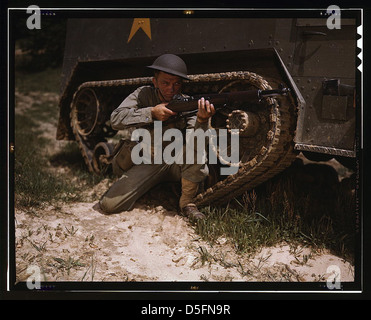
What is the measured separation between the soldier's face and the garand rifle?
0.45 feet

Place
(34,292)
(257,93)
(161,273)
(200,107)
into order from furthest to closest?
(200,107) < (257,93) < (161,273) < (34,292)

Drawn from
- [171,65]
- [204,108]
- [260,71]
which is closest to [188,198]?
[204,108]

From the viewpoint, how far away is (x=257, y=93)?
11.3 ft

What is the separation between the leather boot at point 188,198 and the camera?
4.27 metres

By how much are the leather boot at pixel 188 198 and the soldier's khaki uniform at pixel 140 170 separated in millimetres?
74

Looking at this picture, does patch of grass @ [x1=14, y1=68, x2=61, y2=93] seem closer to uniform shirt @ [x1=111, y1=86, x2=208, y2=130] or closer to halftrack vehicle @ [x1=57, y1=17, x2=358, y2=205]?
halftrack vehicle @ [x1=57, y1=17, x2=358, y2=205]

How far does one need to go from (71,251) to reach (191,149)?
1.57 metres

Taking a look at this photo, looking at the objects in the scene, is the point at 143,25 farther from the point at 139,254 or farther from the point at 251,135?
the point at 139,254

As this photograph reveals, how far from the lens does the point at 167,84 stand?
13.0 feet

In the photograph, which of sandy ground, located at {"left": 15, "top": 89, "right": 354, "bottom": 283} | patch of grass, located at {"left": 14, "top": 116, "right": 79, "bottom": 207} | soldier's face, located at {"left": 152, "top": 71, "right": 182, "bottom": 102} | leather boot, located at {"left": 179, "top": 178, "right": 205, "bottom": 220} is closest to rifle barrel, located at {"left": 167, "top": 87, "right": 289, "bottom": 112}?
soldier's face, located at {"left": 152, "top": 71, "right": 182, "bottom": 102}

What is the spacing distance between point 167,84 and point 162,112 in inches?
12.4

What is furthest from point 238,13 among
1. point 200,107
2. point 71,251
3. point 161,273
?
point 71,251

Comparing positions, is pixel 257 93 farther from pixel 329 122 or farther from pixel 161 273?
pixel 161 273

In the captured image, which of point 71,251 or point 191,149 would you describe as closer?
point 71,251
